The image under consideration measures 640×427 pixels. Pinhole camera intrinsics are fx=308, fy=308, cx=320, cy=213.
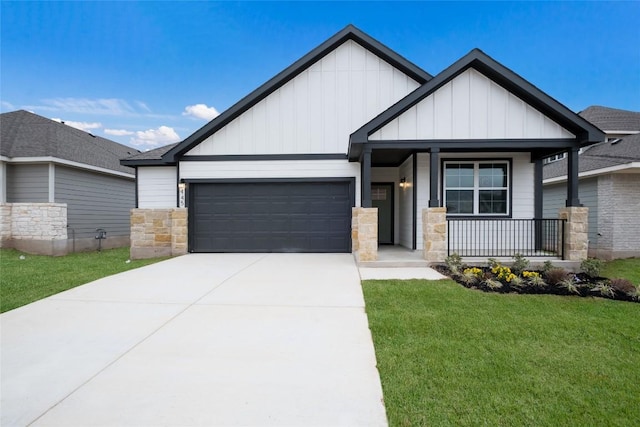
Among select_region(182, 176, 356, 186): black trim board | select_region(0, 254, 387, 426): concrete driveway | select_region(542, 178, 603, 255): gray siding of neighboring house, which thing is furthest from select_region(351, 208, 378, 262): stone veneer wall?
select_region(542, 178, 603, 255): gray siding of neighboring house

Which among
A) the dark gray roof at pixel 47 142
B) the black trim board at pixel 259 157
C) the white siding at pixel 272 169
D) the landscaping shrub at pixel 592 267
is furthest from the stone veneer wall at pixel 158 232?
the landscaping shrub at pixel 592 267

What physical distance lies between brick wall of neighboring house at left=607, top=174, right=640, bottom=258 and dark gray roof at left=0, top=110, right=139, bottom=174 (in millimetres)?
18606

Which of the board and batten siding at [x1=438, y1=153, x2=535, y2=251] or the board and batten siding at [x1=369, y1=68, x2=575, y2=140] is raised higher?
the board and batten siding at [x1=369, y1=68, x2=575, y2=140]

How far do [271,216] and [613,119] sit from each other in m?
16.3

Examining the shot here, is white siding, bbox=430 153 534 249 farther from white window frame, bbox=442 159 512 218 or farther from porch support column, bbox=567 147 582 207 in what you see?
porch support column, bbox=567 147 582 207

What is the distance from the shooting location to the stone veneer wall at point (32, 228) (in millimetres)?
11086

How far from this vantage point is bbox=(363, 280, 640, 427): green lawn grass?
2197 mm

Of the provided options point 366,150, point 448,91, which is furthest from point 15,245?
point 448,91

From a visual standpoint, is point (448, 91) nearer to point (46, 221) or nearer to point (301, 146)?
point (301, 146)

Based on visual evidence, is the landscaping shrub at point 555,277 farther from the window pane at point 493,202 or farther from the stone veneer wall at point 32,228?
the stone veneer wall at point 32,228

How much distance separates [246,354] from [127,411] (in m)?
1.07

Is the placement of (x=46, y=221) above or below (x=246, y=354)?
above

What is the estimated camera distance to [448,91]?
7.33 meters

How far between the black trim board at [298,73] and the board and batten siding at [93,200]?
5243 millimetres
